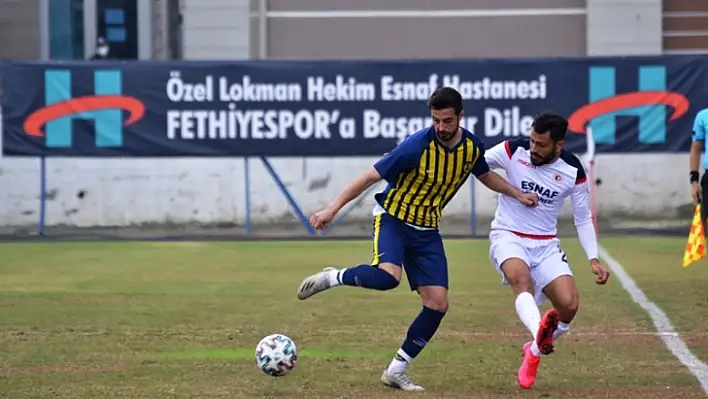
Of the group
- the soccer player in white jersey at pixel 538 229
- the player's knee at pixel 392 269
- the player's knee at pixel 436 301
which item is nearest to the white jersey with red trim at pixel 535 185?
the soccer player in white jersey at pixel 538 229

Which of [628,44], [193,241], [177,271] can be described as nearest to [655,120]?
[628,44]

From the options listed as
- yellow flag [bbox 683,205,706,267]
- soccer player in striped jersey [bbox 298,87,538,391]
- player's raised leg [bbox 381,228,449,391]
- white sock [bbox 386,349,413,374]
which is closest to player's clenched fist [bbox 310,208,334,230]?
soccer player in striped jersey [bbox 298,87,538,391]

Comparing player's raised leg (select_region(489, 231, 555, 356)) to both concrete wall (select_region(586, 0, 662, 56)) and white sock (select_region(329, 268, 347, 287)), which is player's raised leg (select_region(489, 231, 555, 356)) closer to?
white sock (select_region(329, 268, 347, 287))

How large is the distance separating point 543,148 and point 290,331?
10.6 feet

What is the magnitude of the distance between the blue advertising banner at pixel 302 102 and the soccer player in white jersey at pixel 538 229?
40.5ft

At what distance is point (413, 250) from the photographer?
7984mm

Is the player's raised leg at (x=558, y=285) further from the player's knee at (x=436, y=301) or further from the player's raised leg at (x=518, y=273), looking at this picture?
the player's knee at (x=436, y=301)

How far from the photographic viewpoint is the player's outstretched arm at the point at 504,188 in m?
8.02

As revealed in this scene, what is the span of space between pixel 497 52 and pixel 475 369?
58.6 ft

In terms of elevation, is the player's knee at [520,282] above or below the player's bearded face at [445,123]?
below

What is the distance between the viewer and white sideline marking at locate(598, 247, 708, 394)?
27.6 ft

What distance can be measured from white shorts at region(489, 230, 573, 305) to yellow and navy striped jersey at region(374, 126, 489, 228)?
46 cm

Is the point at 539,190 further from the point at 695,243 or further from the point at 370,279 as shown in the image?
the point at 695,243

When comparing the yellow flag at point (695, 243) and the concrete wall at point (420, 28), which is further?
the concrete wall at point (420, 28)
